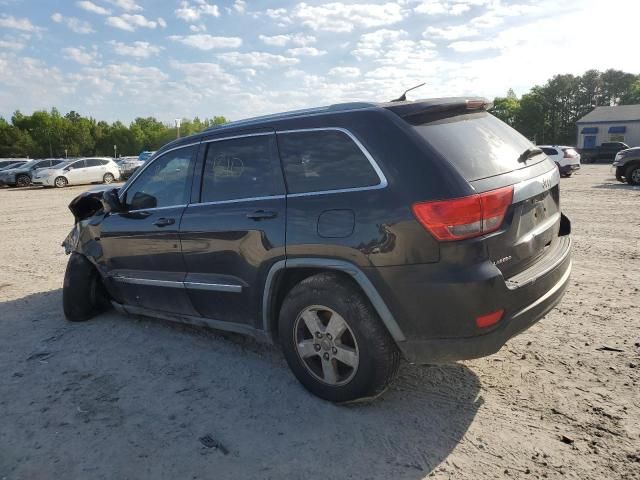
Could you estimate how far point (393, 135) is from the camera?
289 centimetres

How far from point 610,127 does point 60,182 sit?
192ft

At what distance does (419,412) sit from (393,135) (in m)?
1.72

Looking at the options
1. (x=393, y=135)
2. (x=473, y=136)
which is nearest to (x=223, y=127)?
(x=393, y=135)

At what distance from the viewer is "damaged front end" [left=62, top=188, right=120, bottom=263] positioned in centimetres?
453

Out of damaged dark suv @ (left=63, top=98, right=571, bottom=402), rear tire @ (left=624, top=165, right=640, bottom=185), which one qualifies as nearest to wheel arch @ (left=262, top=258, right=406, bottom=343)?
damaged dark suv @ (left=63, top=98, right=571, bottom=402)

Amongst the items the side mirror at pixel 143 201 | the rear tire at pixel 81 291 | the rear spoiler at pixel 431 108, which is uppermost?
the rear spoiler at pixel 431 108

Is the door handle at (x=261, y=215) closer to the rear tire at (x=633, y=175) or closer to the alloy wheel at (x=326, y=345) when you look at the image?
the alloy wheel at (x=326, y=345)

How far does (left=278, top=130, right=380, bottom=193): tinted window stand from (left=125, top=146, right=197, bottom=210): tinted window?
1041 millimetres

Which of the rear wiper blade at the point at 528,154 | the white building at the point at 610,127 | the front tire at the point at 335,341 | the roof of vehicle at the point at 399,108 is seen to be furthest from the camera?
the white building at the point at 610,127

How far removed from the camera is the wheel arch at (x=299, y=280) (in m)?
2.82

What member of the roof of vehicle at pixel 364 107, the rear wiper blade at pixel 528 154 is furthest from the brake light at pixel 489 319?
the roof of vehicle at pixel 364 107

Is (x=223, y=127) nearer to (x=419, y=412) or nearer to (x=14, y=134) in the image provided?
(x=419, y=412)

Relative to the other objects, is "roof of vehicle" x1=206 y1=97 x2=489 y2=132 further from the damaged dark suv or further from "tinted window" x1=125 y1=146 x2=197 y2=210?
"tinted window" x1=125 y1=146 x2=197 y2=210

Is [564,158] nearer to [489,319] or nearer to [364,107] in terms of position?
[364,107]
